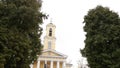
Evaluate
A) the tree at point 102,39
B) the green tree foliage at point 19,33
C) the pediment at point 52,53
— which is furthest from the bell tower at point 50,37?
the green tree foliage at point 19,33

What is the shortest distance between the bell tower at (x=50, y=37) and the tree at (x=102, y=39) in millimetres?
34599

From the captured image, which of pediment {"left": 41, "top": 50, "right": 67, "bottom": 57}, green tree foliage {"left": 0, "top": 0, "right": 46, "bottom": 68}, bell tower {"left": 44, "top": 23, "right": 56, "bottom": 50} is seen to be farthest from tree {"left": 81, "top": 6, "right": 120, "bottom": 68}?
bell tower {"left": 44, "top": 23, "right": 56, "bottom": 50}

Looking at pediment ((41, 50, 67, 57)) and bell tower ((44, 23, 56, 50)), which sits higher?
bell tower ((44, 23, 56, 50))

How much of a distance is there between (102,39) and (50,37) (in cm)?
3721

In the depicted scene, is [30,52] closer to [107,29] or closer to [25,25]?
[25,25]

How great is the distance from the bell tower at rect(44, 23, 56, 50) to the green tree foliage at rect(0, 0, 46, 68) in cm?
3611

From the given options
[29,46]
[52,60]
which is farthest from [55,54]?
[29,46]

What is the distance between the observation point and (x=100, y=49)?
23.1 metres

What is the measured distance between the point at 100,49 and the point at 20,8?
27.7 feet

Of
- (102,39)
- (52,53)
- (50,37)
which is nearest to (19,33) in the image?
(102,39)

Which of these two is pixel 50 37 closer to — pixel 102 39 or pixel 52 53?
pixel 52 53

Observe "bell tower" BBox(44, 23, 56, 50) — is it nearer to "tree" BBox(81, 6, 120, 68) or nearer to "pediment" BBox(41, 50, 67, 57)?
"pediment" BBox(41, 50, 67, 57)

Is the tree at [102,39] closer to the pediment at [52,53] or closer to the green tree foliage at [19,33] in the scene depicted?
the green tree foliage at [19,33]

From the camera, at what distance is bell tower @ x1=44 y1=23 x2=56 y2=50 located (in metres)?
59.3
